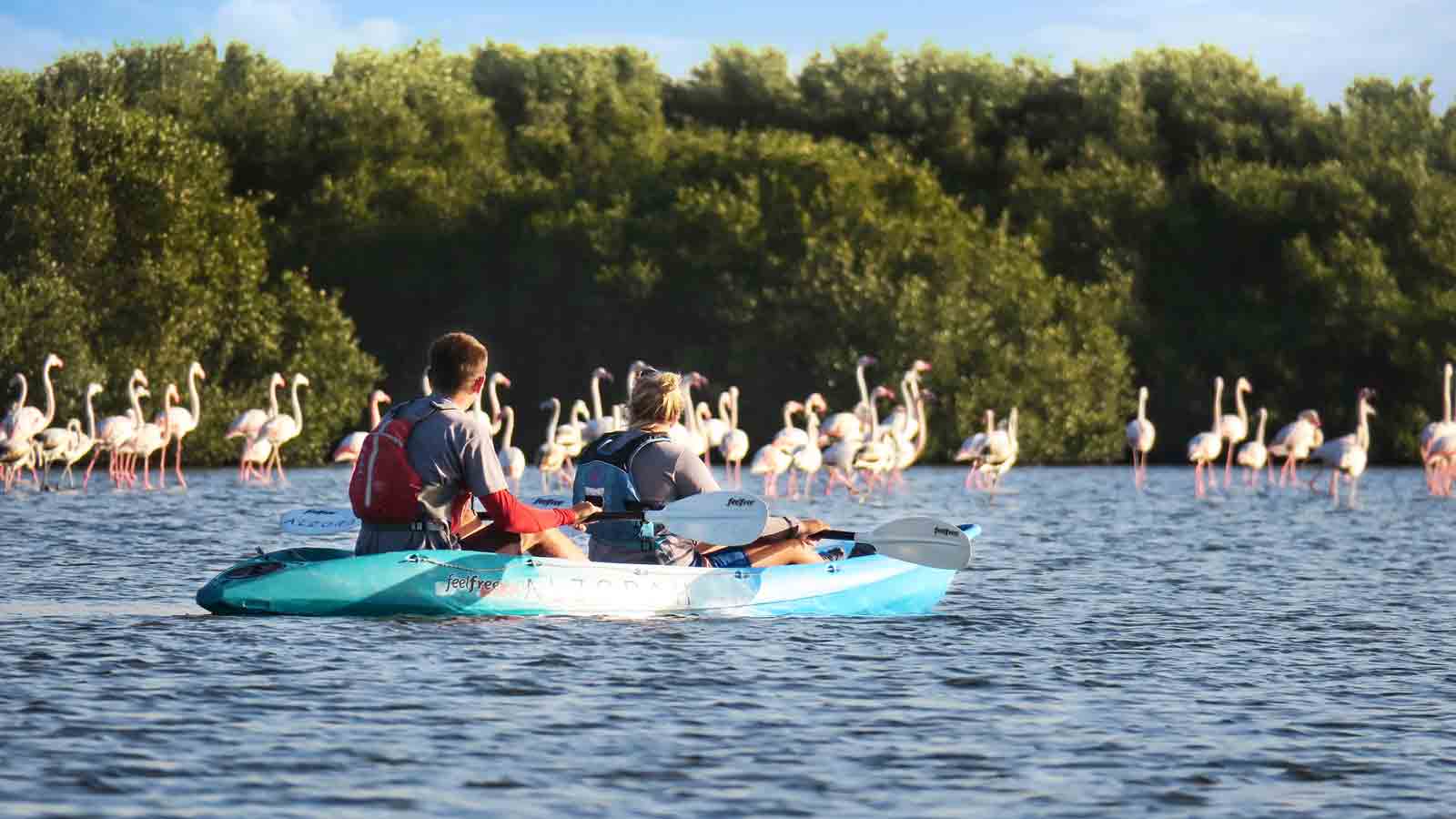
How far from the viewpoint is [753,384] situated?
54.0 meters

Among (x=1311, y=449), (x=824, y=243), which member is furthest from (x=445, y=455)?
(x=824, y=243)

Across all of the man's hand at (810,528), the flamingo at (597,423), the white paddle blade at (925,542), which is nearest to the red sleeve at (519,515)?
the man's hand at (810,528)

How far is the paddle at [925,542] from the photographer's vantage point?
1584 centimetres

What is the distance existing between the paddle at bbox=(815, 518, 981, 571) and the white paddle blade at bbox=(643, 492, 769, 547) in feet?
4.91

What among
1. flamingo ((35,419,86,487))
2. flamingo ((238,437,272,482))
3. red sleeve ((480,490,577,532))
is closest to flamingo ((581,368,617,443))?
flamingo ((238,437,272,482))

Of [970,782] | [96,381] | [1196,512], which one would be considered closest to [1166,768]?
[970,782]

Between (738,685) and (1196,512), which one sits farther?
(1196,512)

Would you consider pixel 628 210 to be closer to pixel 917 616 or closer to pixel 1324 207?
pixel 1324 207

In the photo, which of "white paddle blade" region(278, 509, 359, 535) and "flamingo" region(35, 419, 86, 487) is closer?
"white paddle blade" region(278, 509, 359, 535)

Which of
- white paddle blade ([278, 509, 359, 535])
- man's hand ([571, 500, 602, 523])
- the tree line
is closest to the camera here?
man's hand ([571, 500, 602, 523])

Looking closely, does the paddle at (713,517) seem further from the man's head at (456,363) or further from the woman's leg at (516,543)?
the man's head at (456,363)

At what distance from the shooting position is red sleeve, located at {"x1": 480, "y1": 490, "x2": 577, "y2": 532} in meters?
13.6

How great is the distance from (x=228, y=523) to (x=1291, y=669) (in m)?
16.3

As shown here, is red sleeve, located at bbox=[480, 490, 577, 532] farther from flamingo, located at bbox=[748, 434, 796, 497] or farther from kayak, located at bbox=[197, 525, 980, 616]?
flamingo, located at bbox=[748, 434, 796, 497]
